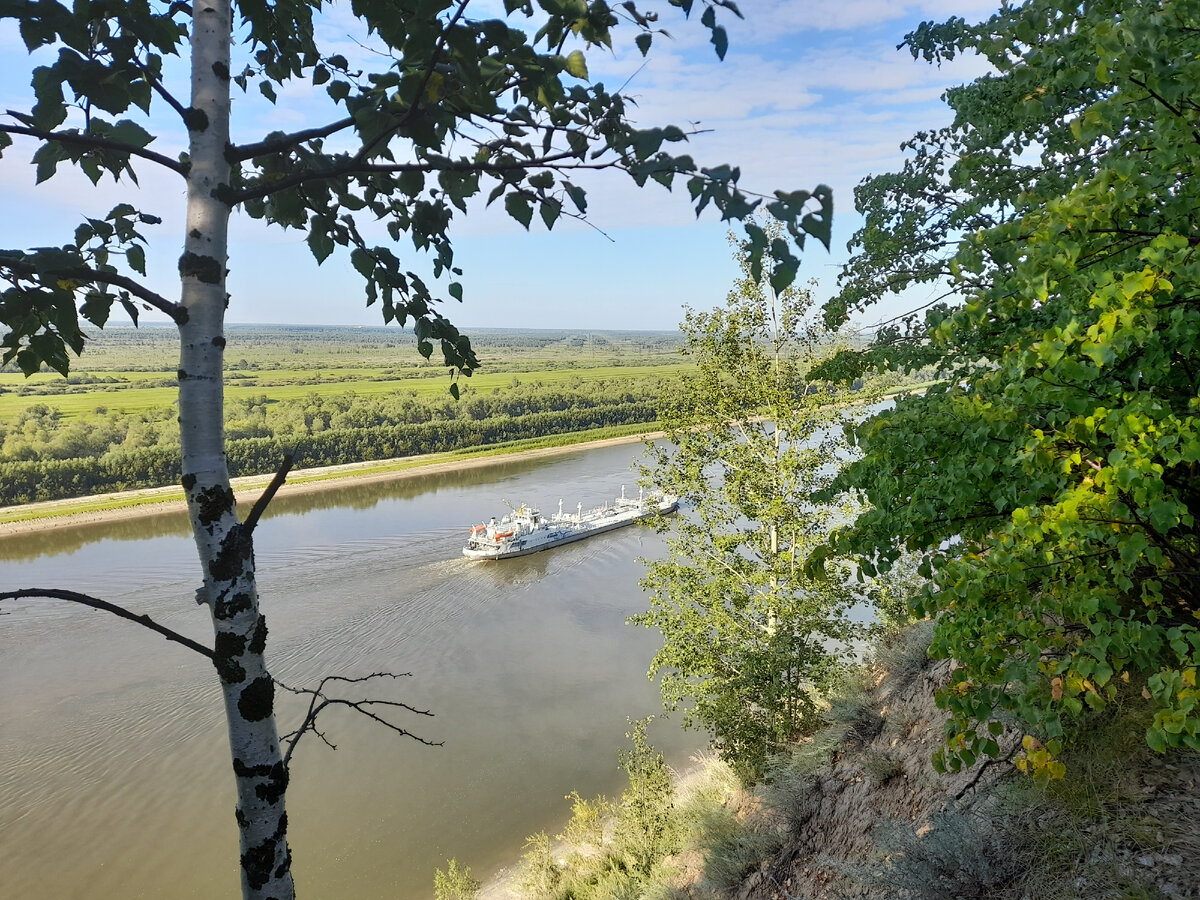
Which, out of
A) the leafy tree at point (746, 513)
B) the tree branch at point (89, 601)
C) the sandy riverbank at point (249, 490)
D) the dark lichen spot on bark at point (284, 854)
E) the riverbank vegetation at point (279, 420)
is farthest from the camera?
the riverbank vegetation at point (279, 420)

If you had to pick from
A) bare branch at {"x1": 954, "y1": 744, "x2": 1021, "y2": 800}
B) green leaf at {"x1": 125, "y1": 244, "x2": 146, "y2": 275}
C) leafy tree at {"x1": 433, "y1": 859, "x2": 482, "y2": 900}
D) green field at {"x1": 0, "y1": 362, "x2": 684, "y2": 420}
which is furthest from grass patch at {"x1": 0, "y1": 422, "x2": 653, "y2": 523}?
green leaf at {"x1": 125, "y1": 244, "x2": 146, "y2": 275}

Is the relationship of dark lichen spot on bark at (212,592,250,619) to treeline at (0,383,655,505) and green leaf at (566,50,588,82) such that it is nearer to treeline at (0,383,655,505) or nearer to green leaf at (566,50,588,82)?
green leaf at (566,50,588,82)

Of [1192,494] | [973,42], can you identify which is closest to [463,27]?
[1192,494]

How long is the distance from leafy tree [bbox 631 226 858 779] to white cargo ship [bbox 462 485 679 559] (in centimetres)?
1617

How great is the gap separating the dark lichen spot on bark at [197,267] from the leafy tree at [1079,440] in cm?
265

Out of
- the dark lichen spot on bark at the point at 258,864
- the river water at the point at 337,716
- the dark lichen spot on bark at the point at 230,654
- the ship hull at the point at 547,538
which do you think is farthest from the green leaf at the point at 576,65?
the ship hull at the point at 547,538

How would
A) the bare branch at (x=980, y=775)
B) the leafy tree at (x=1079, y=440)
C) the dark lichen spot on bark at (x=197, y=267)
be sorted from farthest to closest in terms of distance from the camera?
the bare branch at (x=980, y=775), the leafy tree at (x=1079, y=440), the dark lichen spot on bark at (x=197, y=267)

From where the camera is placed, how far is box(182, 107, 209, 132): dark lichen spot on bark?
162 centimetres

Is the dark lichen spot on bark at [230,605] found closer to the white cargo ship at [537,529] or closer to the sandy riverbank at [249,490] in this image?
the white cargo ship at [537,529]

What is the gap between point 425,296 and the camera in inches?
96.7

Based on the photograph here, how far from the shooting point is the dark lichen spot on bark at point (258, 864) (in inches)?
66.0

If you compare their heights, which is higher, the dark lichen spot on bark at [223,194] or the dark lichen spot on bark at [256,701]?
the dark lichen spot on bark at [223,194]

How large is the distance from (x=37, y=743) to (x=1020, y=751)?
21565 millimetres

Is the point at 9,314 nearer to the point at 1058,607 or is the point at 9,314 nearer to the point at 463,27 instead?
the point at 463,27
